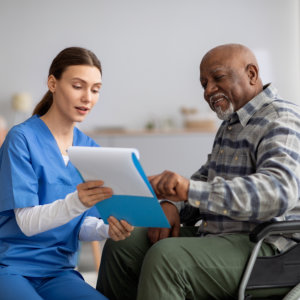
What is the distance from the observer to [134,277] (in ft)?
5.57

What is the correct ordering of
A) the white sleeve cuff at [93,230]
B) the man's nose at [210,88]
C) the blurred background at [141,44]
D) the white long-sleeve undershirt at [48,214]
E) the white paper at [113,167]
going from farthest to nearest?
the blurred background at [141,44], the white sleeve cuff at [93,230], the man's nose at [210,88], the white long-sleeve undershirt at [48,214], the white paper at [113,167]

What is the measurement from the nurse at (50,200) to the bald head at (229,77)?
444mm

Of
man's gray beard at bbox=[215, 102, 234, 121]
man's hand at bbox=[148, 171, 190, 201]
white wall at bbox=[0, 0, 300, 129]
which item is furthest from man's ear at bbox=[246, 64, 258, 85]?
white wall at bbox=[0, 0, 300, 129]

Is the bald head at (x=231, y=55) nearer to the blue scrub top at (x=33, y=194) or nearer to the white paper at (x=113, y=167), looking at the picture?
the white paper at (x=113, y=167)

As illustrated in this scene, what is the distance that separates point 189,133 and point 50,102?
3152mm

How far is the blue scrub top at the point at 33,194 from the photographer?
1.62 m

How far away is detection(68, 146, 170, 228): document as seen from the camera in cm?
123

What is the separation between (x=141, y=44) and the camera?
18.0ft

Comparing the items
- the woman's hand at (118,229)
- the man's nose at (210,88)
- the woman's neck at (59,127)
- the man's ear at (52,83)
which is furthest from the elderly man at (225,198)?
the man's ear at (52,83)

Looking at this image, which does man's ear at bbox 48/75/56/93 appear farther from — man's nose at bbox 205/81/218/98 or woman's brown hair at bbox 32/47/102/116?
man's nose at bbox 205/81/218/98

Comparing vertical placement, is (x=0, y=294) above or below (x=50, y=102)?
below

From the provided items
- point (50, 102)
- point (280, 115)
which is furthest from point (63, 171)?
point (280, 115)

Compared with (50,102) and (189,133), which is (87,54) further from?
(189,133)

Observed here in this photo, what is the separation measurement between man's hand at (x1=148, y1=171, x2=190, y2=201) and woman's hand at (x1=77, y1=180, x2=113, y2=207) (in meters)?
0.14
